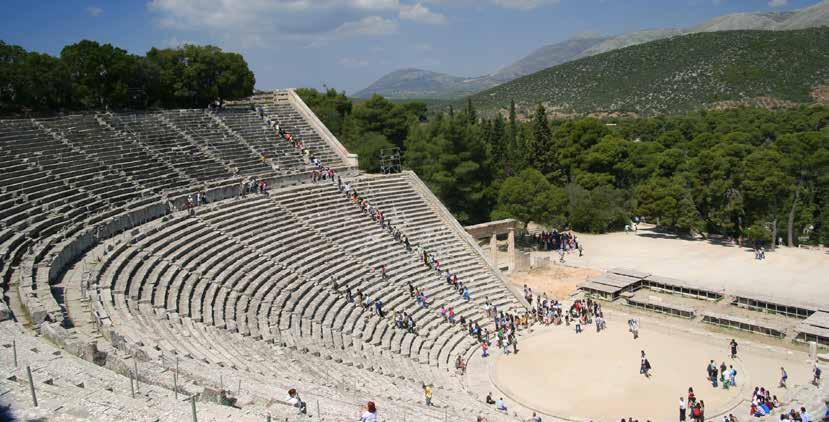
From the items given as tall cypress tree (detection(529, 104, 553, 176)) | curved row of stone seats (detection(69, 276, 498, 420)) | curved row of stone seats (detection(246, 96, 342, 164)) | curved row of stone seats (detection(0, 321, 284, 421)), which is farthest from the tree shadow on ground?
curved row of stone seats (detection(0, 321, 284, 421))

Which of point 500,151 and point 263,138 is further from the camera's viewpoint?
point 500,151

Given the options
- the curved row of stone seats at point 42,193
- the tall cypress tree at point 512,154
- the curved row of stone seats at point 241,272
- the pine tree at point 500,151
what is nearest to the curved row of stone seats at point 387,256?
the curved row of stone seats at point 241,272

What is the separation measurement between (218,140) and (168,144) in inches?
142

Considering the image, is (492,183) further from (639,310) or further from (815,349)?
(815,349)

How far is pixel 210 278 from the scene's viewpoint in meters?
21.6

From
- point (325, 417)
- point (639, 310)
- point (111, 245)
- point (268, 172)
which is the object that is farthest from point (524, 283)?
point (325, 417)

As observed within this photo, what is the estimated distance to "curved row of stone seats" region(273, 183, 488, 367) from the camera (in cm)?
2684

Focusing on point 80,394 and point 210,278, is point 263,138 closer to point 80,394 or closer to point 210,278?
point 210,278

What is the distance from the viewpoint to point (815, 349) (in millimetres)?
24062

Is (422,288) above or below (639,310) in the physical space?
above

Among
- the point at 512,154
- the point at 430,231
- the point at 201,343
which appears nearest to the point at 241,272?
the point at 201,343

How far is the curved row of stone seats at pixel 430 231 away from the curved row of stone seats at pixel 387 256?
1.54 meters

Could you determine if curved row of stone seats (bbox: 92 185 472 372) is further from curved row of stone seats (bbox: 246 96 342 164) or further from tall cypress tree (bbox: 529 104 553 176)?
tall cypress tree (bbox: 529 104 553 176)

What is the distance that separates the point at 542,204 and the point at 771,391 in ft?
72.7
